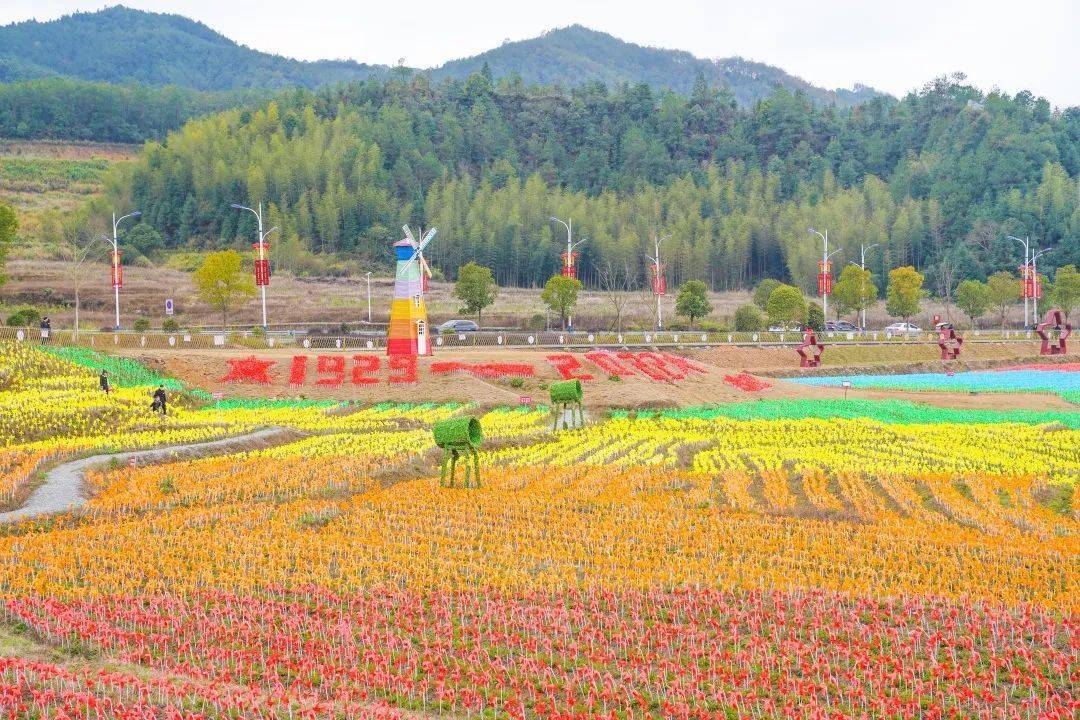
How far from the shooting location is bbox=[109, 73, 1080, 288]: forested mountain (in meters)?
131

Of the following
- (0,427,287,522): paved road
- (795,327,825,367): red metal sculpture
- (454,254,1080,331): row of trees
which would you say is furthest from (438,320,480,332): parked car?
(0,427,287,522): paved road

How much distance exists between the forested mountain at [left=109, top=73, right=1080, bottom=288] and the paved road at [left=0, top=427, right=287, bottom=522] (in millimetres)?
90454

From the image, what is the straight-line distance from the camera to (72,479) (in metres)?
27.1

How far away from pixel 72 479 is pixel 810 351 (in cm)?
4809

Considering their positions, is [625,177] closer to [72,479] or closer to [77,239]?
[77,239]

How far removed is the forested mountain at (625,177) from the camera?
131 metres

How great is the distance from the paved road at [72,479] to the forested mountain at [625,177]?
90.5 meters

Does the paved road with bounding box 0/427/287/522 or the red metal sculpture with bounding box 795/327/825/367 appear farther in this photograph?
the red metal sculpture with bounding box 795/327/825/367

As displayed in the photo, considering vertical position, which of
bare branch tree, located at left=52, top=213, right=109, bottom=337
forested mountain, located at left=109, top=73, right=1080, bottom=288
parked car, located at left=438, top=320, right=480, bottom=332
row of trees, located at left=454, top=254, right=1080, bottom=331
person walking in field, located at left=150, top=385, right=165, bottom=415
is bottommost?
person walking in field, located at left=150, top=385, right=165, bottom=415

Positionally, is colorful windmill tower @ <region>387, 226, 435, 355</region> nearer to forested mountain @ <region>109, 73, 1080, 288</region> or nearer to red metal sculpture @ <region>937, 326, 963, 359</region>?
red metal sculpture @ <region>937, 326, 963, 359</region>

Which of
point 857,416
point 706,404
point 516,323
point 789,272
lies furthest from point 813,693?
point 789,272

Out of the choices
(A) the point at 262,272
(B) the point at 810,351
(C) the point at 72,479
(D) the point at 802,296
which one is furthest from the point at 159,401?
(D) the point at 802,296

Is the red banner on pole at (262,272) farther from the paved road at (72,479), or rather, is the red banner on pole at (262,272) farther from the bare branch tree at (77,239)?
the bare branch tree at (77,239)

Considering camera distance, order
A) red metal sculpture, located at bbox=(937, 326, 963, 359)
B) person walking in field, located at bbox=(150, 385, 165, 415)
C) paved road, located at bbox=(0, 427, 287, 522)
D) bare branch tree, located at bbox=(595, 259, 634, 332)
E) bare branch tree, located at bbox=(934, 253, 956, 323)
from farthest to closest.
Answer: bare branch tree, located at bbox=(934, 253, 956, 323), bare branch tree, located at bbox=(595, 259, 634, 332), red metal sculpture, located at bbox=(937, 326, 963, 359), person walking in field, located at bbox=(150, 385, 165, 415), paved road, located at bbox=(0, 427, 287, 522)
